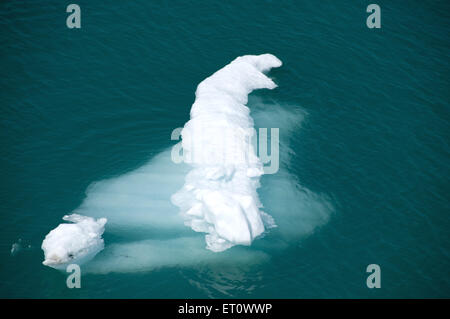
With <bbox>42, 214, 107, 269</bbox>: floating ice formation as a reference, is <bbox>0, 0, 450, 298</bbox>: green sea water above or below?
above

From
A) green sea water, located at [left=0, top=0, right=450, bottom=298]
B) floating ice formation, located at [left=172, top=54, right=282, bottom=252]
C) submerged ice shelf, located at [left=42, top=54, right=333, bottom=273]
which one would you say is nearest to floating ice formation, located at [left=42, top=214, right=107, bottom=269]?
submerged ice shelf, located at [left=42, top=54, right=333, bottom=273]

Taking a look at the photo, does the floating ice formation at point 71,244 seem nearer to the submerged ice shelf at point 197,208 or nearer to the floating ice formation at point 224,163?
the submerged ice shelf at point 197,208

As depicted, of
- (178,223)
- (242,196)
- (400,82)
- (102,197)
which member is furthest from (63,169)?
(400,82)

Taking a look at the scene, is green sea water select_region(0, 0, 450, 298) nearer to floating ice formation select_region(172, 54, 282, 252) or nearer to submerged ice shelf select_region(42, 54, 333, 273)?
submerged ice shelf select_region(42, 54, 333, 273)

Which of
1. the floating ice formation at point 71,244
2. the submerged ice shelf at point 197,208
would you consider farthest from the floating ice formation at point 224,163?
the floating ice formation at point 71,244

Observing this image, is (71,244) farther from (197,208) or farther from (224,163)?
(224,163)

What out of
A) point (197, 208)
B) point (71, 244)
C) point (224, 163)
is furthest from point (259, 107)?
point (71, 244)
